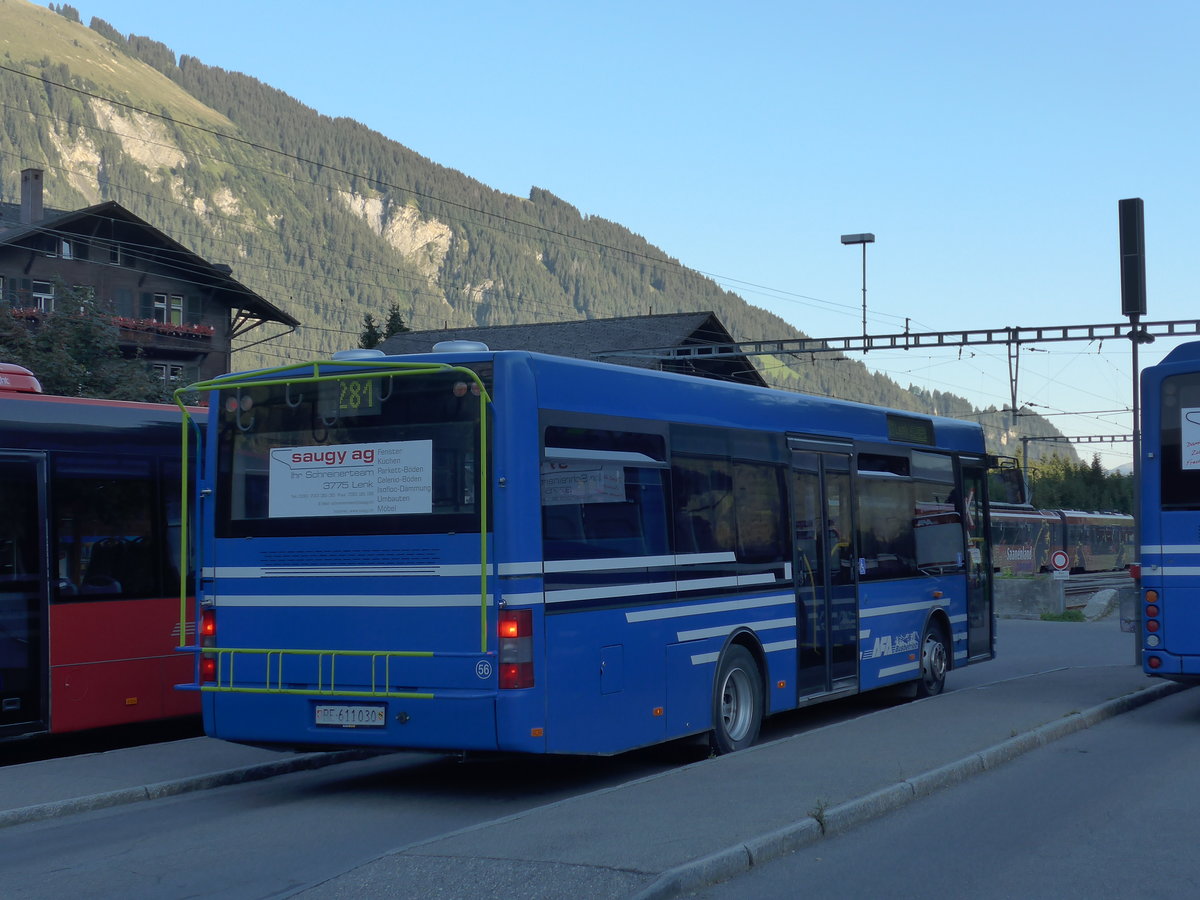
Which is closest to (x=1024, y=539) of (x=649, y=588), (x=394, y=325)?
(x=394, y=325)

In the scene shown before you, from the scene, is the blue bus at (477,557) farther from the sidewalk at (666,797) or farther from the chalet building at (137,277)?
the chalet building at (137,277)

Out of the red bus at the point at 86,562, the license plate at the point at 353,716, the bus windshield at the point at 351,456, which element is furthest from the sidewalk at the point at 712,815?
the red bus at the point at 86,562

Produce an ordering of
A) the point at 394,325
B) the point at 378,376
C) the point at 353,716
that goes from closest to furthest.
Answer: the point at 353,716 → the point at 378,376 → the point at 394,325

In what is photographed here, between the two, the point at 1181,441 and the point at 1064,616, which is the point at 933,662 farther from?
the point at 1064,616

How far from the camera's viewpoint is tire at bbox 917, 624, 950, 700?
15.3 meters

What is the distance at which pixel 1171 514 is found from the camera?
13.3 meters

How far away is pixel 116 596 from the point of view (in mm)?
12258

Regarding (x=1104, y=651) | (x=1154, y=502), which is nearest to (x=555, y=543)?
(x=1154, y=502)

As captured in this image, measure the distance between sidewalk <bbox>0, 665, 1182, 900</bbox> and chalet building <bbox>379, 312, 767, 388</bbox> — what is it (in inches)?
1537

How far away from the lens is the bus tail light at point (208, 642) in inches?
388

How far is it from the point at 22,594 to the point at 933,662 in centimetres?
917

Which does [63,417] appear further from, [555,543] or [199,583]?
[555,543]

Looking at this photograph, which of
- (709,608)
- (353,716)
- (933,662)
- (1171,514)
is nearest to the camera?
(353,716)

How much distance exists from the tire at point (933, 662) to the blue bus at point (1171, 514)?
2.49 meters
